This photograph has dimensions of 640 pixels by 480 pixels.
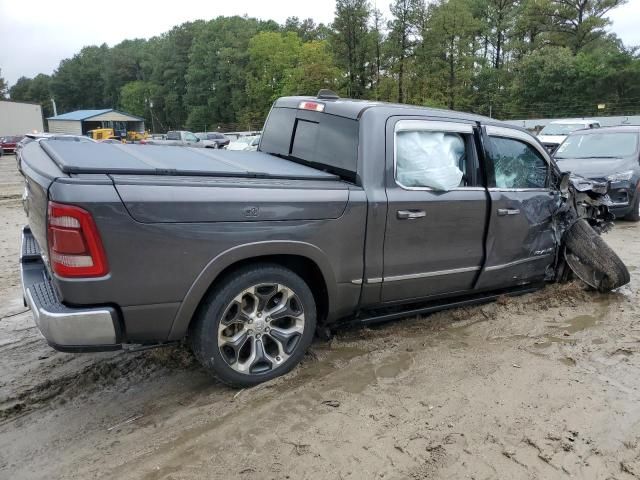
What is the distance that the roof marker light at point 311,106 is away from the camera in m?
4.28

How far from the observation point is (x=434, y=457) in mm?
2789

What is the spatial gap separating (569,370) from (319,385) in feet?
5.84

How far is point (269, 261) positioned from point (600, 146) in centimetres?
933

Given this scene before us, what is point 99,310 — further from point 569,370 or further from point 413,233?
point 569,370

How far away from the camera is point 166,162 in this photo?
347cm

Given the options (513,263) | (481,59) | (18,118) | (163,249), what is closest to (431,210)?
(513,263)

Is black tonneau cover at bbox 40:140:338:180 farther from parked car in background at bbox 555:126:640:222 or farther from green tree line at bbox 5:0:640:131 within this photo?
green tree line at bbox 5:0:640:131

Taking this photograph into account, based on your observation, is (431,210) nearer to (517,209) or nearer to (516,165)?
(517,209)

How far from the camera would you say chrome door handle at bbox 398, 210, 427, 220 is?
3.77 metres

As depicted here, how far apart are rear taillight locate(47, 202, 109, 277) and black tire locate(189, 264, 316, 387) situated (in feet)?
2.25

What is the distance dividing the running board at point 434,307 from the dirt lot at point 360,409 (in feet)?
0.57

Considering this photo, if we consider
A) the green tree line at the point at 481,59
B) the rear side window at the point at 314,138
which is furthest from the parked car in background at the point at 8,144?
the rear side window at the point at 314,138

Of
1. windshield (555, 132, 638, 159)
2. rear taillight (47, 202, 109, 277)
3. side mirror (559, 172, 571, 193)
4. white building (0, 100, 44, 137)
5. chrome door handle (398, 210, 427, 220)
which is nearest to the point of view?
rear taillight (47, 202, 109, 277)

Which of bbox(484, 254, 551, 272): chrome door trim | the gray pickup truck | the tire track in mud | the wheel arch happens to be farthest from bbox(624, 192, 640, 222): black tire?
the tire track in mud
